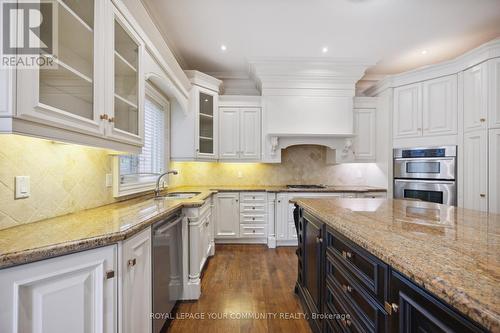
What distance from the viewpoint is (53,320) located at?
0.86 m

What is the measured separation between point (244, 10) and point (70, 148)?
6.90 ft

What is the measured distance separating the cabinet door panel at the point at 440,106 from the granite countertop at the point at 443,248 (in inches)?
86.5

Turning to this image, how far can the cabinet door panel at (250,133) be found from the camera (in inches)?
147

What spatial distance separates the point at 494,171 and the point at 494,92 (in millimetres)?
905

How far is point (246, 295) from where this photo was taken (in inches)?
85.3

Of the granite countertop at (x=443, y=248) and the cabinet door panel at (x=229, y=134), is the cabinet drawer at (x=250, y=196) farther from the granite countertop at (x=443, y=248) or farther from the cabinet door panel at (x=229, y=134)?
the granite countertop at (x=443, y=248)

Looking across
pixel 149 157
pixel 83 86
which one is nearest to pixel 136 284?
pixel 83 86

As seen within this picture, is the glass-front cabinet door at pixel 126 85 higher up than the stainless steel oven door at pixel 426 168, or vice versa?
the glass-front cabinet door at pixel 126 85

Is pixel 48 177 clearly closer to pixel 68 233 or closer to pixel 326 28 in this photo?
pixel 68 233

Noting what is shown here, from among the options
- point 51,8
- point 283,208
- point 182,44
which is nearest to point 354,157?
point 283,208

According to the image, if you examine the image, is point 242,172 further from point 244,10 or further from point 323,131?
point 244,10

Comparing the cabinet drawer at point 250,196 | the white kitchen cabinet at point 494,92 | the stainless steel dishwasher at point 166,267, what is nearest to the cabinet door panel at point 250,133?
the cabinet drawer at point 250,196

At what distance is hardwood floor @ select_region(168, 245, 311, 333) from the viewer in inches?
69.3

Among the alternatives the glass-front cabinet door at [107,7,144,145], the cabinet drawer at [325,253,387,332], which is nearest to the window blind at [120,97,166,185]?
the glass-front cabinet door at [107,7,144,145]
